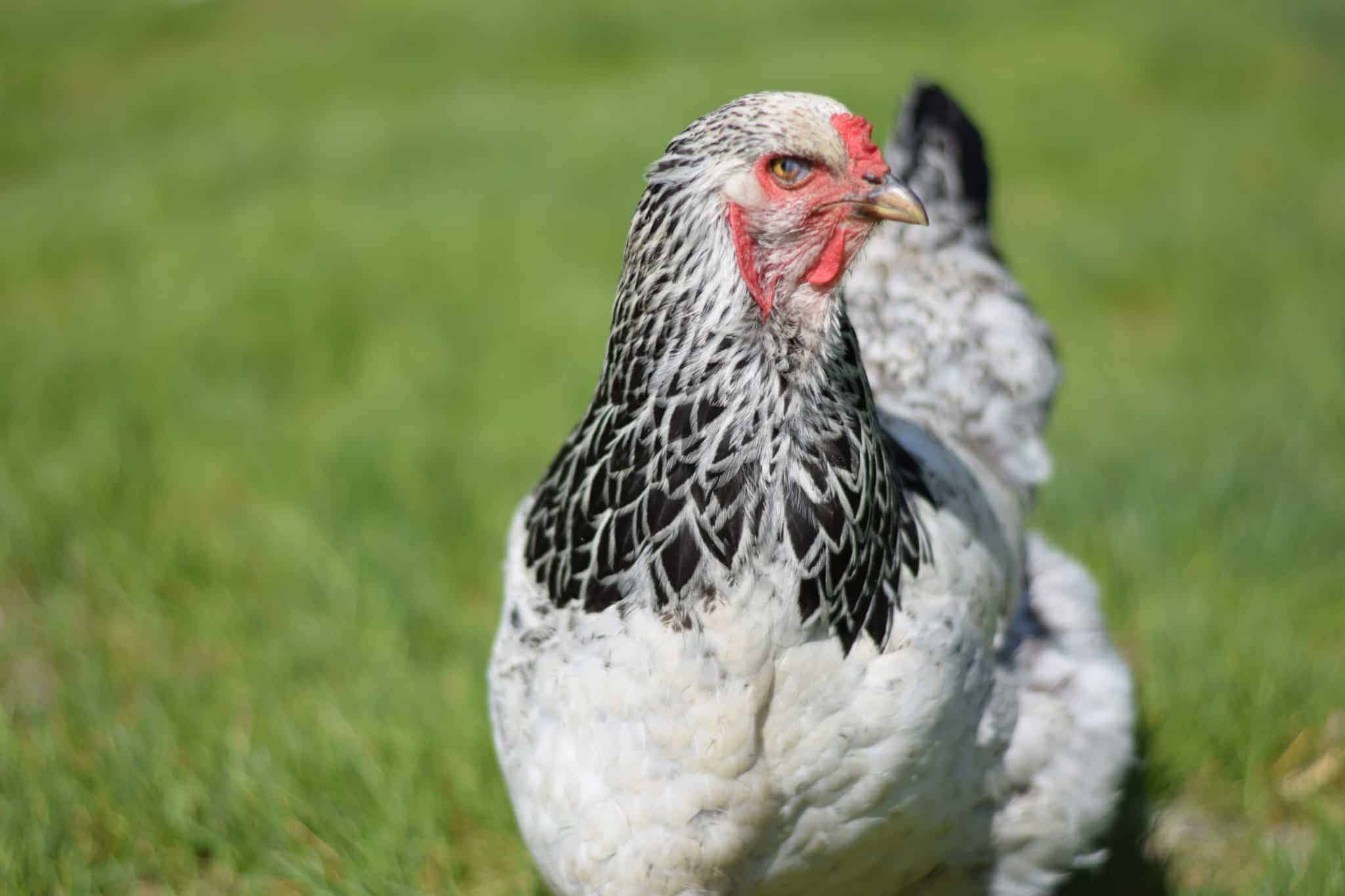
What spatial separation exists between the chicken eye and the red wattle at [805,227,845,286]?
0.10 m

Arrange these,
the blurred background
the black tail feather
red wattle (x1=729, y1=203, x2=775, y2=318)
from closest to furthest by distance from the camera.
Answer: red wattle (x1=729, y1=203, x2=775, y2=318) < the blurred background < the black tail feather

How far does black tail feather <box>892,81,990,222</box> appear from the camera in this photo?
300 cm

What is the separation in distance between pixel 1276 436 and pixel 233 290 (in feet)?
15.2

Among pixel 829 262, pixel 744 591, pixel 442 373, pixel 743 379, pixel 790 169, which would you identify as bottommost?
pixel 442 373

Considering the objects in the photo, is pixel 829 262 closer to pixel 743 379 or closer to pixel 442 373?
pixel 743 379

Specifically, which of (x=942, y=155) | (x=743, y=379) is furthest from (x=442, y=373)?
(x=743, y=379)

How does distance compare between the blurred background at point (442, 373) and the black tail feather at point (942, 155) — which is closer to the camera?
the blurred background at point (442, 373)

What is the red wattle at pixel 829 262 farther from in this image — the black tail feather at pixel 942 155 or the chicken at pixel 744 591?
the black tail feather at pixel 942 155

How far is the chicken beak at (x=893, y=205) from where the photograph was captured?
171 cm

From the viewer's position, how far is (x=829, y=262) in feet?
5.78

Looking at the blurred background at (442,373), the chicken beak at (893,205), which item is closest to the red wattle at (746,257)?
the chicken beak at (893,205)

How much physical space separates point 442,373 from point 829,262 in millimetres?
3327

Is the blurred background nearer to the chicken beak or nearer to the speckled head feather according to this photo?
the speckled head feather

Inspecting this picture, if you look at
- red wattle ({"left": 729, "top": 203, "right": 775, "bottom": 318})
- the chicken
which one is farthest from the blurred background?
red wattle ({"left": 729, "top": 203, "right": 775, "bottom": 318})
